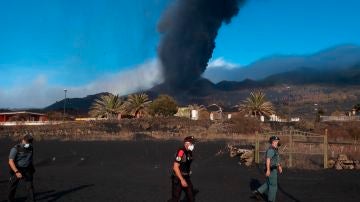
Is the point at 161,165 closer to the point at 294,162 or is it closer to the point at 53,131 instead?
the point at 294,162

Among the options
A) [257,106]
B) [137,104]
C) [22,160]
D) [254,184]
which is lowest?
[254,184]

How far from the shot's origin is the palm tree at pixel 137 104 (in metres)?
99.1

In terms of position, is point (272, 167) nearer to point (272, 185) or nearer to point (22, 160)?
point (272, 185)

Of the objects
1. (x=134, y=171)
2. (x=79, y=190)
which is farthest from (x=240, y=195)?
(x=134, y=171)

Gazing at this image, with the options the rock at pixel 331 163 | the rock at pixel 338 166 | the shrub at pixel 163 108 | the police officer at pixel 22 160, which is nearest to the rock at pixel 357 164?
the rock at pixel 338 166

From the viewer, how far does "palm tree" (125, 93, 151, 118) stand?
99062 mm

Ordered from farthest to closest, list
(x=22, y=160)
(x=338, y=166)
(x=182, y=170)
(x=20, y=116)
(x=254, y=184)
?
(x=20, y=116) < (x=338, y=166) < (x=254, y=184) < (x=22, y=160) < (x=182, y=170)

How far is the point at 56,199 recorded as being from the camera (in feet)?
46.2

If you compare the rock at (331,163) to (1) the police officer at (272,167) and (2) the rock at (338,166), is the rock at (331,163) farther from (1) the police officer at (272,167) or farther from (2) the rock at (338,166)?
(1) the police officer at (272,167)

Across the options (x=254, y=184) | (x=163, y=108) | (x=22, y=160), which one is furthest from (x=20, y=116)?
(x=22, y=160)

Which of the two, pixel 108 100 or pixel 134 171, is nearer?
pixel 134 171

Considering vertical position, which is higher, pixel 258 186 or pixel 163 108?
pixel 163 108

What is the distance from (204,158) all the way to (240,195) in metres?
17.0

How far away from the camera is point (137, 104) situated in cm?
9919
